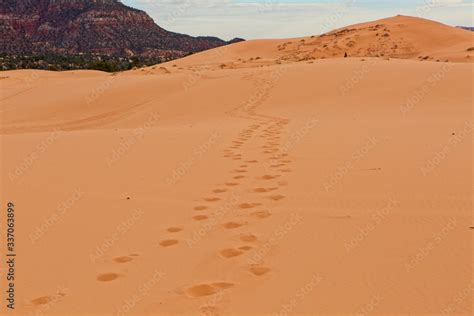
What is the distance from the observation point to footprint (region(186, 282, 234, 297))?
2.57 metres

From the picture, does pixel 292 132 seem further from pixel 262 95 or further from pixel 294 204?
pixel 262 95

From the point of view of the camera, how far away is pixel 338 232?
3268mm

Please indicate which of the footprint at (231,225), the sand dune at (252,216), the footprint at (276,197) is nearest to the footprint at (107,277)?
the sand dune at (252,216)

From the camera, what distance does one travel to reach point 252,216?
368 cm

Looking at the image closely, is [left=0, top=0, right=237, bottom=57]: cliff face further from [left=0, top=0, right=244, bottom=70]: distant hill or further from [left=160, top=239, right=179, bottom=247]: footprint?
[left=160, top=239, right=179, bottom=247]: footprint

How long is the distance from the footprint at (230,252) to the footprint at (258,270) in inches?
8.1

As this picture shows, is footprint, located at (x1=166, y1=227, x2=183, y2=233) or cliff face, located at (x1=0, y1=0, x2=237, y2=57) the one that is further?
cliff face, located at (x1=0, y1=0, x2=237, y2=57)

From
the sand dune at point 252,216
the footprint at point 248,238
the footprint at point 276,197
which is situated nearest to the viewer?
the sand dune at point 252,216

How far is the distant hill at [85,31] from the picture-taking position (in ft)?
221

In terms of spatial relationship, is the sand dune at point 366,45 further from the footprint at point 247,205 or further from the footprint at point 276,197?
the footprint at point 247,205

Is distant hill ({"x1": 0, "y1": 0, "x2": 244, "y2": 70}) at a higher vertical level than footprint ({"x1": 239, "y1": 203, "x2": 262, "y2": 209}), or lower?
higher

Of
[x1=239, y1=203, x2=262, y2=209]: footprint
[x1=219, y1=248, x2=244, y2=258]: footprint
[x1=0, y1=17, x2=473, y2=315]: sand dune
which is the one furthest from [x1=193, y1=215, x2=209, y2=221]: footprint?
[x1=219, y1=248, x2=244, y2=258]: footprint

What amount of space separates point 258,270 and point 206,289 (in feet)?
1.15

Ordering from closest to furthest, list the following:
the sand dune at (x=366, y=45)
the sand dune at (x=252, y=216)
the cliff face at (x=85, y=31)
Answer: the sand dune at (x=252, y=216)
the sand dune at (x=366, y=45)
the cliff face at (x=85, y=31)
